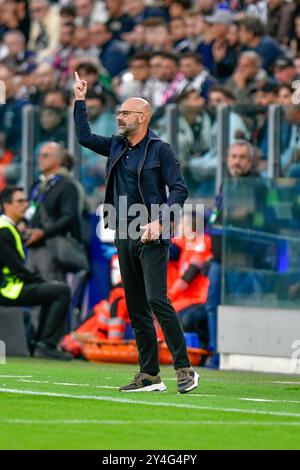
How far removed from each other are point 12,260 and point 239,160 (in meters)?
2.69

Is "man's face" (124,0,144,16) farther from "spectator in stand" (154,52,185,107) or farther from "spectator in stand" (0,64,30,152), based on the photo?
"spectator in stand" (0,64,30,152)

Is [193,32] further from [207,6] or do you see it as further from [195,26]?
[207,6]

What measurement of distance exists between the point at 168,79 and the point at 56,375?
6502 mm

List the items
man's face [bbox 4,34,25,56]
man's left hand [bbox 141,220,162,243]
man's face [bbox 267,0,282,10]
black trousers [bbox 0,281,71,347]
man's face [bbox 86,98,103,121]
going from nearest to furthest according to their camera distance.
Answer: man's left hand [bbox 141,220,162,243]
black trousers [bbox 0,281,71,347]
man's face [bbox 86,98,103,121]
man's face [bbox 267,0,282,10]
man's face [bbox 4,34,25,56]

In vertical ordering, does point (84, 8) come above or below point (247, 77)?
above

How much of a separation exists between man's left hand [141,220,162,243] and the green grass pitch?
1163mm

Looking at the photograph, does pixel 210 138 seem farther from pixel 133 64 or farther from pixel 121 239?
pixel 121 239

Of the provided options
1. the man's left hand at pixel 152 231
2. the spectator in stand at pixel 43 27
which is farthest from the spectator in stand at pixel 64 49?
the man's left hand at pixel 152 231

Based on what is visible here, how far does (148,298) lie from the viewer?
37.5 ft

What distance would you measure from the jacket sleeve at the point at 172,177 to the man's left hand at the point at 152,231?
18 cm

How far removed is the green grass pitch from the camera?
838cm

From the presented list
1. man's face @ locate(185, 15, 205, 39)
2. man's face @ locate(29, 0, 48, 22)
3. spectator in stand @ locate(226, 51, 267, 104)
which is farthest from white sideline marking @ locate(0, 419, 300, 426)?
man's face @ locate(29, 0, 48, 22)

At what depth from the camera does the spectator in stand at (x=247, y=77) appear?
18.1 meters

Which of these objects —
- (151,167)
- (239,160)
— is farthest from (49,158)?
(151,167)
